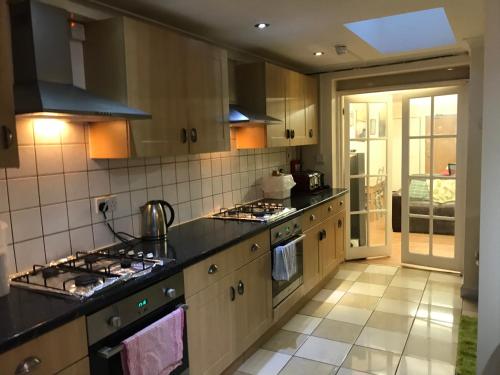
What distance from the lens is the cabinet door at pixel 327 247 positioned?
12.4ft

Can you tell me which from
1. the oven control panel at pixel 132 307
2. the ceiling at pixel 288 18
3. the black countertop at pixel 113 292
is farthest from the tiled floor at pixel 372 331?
the ceiling at pixel 288 18

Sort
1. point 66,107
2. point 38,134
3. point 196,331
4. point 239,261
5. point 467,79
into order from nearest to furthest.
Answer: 1. point 66,107
2. point 38,134
3. point 196,331
4. point 239,261
5. point 467,79

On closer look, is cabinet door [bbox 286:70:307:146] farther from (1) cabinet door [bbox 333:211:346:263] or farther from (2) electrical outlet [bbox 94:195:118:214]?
(2) electrical outlet [bbox 94:195:118:214]

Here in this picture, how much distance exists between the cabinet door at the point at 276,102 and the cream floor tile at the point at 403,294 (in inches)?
67.1

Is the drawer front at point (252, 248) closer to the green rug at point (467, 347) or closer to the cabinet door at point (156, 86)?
the cabinet door at point (156, 86)

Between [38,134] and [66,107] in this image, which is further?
[38,134]

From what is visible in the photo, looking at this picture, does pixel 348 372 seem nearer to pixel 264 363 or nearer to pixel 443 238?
pixel 264 363

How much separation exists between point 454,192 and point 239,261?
2773 millimetres

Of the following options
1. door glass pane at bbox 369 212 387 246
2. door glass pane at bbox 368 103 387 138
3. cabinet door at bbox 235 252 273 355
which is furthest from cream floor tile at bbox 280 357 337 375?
door glass pane at bbox 368 103 387 138

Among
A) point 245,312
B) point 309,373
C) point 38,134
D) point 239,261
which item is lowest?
point 309,373

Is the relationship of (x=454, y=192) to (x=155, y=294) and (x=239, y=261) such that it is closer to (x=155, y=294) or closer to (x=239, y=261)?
(x=239, y=261)

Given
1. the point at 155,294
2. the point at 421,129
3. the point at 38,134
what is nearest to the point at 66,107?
the point at 38,134

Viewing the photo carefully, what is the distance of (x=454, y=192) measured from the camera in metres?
4.16

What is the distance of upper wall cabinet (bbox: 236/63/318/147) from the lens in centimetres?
338
